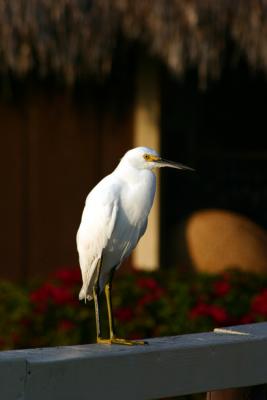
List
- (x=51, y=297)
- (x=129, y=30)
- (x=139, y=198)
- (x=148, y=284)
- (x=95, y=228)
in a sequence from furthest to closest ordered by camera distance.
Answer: (x=129, y=30) < (x=148, y=284) < (x=51, y=297) < (x=95, y=228) < (x=139, y=198)

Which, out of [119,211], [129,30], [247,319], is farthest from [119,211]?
[129,30]

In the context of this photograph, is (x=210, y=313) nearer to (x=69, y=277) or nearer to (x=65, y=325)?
(x=65, y=325)

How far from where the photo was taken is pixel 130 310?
21.0 feet

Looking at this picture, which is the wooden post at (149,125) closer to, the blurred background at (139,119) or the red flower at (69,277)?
the blurred background at (139,119)

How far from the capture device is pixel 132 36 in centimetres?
776

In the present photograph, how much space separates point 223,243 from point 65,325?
7.32 ft

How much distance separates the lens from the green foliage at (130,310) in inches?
245

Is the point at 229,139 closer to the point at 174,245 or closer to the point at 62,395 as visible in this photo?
the point at 174,245

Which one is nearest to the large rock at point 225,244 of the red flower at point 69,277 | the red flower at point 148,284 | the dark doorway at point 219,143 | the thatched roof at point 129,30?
the dark doorway at point 219,143

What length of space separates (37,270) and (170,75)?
73.5 inches

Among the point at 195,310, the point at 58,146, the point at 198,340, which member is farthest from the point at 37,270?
the point at 198,340

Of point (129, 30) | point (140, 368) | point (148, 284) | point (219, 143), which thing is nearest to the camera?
point (140, 368)

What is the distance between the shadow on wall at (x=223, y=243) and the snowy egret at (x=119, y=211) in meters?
5.01

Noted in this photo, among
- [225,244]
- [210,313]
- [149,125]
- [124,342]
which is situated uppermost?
[124,342]
